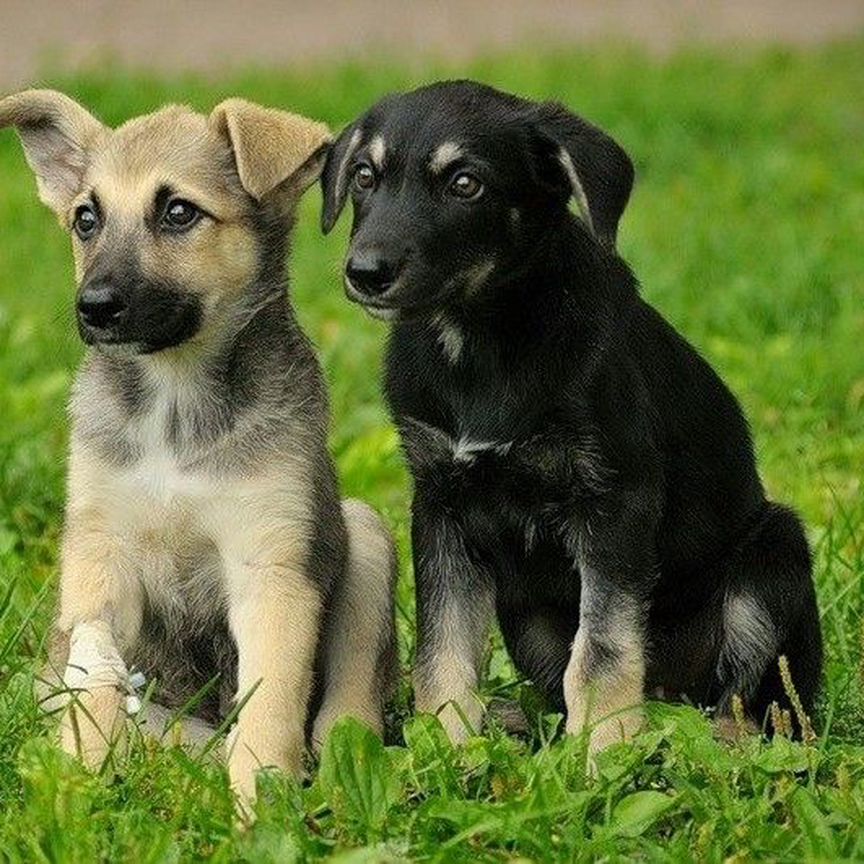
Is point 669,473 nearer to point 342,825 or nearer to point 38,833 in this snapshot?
point 342,825

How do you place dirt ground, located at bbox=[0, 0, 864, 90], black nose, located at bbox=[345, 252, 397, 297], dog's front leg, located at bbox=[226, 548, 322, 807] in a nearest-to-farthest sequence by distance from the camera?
black nose, located at bbox=[345, 252, 397, 297] → dog's front leg, located at bbox=[226, 548, 322, 807] → dirt ground, located at bbox=[0, 0, 864, 90]

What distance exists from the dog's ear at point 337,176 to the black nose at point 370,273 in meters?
0.35

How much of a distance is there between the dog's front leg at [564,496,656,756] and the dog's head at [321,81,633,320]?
66 cm

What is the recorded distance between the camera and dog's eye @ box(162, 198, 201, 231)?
4977mm

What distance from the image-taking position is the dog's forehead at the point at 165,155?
502 centimetres

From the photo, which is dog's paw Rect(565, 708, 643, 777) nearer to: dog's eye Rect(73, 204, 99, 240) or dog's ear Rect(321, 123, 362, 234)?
dog's ear Rect(321, 123, 362, 234)

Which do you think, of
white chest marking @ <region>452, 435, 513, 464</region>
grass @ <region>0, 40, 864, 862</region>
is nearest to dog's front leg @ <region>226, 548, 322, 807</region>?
grass @ <region>0, 40, 864, 862</region>

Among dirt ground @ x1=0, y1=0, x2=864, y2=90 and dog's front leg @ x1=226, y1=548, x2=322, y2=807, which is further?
dirt ground @ x1=0, y1=0, x2=864, y2=90

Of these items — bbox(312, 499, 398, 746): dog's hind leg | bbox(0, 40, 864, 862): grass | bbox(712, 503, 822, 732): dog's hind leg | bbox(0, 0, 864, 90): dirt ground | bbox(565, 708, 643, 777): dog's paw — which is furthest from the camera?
bbox(0, 0, 864, 90): dirt ground

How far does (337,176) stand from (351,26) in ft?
40.3

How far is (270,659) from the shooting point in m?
4.82

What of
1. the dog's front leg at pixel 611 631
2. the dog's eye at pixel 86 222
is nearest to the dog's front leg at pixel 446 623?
the dog's front leg at pixel 611 631

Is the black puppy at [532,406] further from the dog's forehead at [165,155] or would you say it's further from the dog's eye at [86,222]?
the dog's eye at [86,222]

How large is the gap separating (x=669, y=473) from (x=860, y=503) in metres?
1.48
